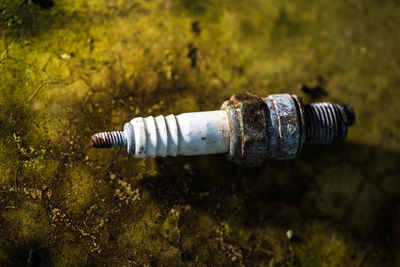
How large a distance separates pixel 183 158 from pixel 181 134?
0.38 metres

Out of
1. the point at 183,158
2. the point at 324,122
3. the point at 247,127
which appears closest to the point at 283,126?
the point at 247,127

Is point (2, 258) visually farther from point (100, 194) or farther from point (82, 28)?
point (82, 28)

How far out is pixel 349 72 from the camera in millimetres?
2740

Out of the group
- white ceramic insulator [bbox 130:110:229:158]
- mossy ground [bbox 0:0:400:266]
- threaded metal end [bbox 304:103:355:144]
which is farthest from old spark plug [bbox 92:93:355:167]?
mossy ground [bbox 0:0:400:266]

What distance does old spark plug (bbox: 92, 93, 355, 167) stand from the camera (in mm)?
1897

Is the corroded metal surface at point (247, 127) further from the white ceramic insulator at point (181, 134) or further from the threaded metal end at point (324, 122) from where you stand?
the threaded metal end at point (324, 122)

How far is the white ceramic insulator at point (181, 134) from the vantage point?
189cm

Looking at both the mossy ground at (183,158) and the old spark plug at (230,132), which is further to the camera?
the mossy ground at (183,158)

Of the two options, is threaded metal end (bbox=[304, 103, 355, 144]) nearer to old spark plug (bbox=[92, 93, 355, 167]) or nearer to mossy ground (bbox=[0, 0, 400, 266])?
old spark plug (bbox=[92, 93, 355, 167])

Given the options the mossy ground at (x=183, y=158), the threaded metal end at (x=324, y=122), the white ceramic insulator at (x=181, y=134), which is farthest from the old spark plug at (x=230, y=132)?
the mossy ground at (x=183, y=158)

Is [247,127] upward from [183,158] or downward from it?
upward

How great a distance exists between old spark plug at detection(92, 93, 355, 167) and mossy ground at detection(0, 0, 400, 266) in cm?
33

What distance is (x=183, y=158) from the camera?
2289 millimetres

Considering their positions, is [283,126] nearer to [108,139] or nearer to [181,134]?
[181,134]
